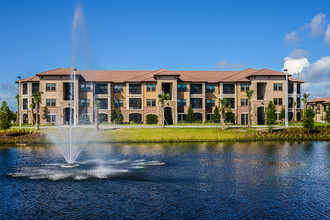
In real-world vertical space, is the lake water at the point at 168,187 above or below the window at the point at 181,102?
below

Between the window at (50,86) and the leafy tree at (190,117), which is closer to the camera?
the window at (50,86)

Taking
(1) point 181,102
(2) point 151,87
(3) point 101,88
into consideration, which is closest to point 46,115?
(3) point 101,88

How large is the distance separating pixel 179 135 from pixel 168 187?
25.9m

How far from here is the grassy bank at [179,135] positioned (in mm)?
41906

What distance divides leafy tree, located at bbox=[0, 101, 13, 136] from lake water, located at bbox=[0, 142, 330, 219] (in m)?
17.1

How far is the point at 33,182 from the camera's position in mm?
18891

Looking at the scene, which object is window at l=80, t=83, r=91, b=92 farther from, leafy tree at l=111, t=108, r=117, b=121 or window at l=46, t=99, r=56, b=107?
leafy tree at l=111, t=108, r=117, b=121

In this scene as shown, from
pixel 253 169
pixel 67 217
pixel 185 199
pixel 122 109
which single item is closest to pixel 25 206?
pixel 67 217

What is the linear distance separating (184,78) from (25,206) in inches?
2158

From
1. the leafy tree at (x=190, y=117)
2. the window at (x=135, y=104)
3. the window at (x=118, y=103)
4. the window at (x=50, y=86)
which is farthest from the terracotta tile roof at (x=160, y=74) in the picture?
the leafy tree at (x=190, y=117)

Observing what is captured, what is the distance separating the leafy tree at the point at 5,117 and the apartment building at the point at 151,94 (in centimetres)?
1737

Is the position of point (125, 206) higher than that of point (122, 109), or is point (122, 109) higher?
point (122, 109)

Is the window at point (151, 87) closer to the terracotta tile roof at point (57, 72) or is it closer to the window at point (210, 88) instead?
the window at point (210, 88)

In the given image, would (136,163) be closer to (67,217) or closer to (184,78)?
(67,217)
